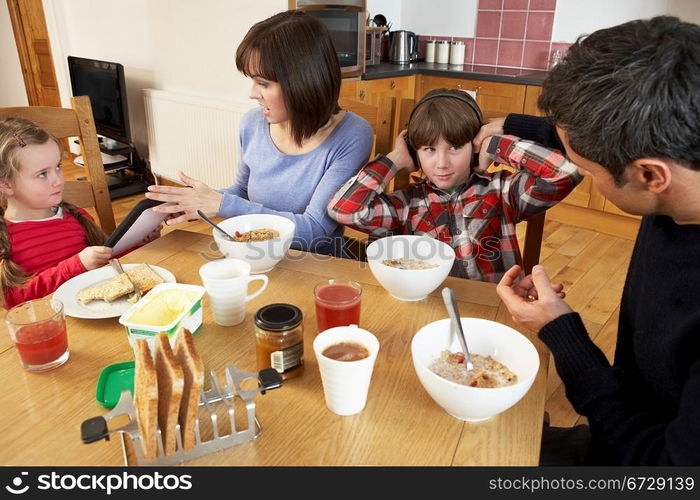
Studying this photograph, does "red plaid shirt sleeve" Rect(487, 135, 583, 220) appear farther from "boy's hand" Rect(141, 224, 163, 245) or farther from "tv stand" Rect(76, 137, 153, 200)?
"tv stand" Rect(76, 137, 153, 200)

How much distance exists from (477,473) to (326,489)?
20 centimetres

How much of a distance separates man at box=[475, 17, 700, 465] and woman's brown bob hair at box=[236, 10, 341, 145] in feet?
2.81

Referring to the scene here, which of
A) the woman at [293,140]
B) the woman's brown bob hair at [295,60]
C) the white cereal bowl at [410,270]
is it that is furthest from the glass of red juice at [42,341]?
the woman's brown bob hair at [295,60]

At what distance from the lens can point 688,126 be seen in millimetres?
646

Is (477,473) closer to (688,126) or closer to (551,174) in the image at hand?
(688,126)

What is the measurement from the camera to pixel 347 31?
324cm

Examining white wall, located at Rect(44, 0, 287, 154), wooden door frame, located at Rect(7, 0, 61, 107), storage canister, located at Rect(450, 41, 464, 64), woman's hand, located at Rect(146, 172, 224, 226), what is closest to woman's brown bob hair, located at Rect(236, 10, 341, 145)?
woman's hand, located at Rect(146, 172, 224, 226)

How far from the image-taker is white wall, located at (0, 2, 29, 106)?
489cm

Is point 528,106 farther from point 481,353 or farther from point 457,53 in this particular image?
point 481,353

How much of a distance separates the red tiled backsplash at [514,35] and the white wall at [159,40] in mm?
1728

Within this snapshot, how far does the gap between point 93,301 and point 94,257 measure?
0.71ft

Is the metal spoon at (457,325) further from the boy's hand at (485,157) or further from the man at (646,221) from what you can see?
the boy's hand at (485,157)

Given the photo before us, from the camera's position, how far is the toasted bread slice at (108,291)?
1.05 m

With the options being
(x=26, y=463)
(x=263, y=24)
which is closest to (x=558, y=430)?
(x=26, y=463)
